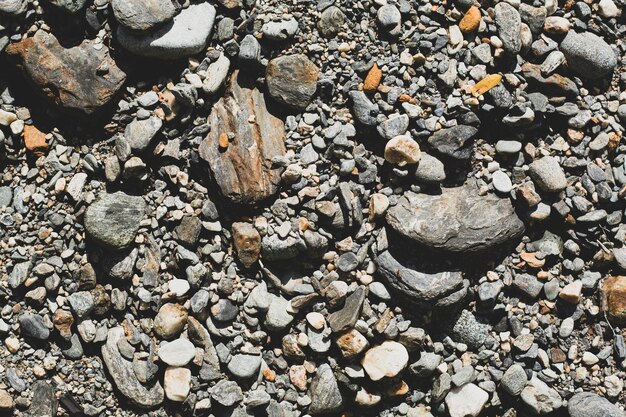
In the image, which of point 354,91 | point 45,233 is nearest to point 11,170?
point 45,233

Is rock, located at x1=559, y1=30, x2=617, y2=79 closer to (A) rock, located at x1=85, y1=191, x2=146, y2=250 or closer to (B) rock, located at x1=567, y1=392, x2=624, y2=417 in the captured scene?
(B) rock, located at x1=567, y1=392, x2=624, y2=417

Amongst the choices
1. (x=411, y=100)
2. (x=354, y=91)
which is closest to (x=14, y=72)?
(x=354, y=91)

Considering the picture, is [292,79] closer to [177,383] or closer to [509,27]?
[509,27]

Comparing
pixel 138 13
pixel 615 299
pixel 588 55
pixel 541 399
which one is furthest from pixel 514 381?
pixel 138 13

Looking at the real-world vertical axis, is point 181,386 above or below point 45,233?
below

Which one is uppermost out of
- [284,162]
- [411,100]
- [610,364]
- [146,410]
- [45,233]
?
[411,100]

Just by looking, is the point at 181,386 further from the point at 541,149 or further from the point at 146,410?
the point at 541,149
